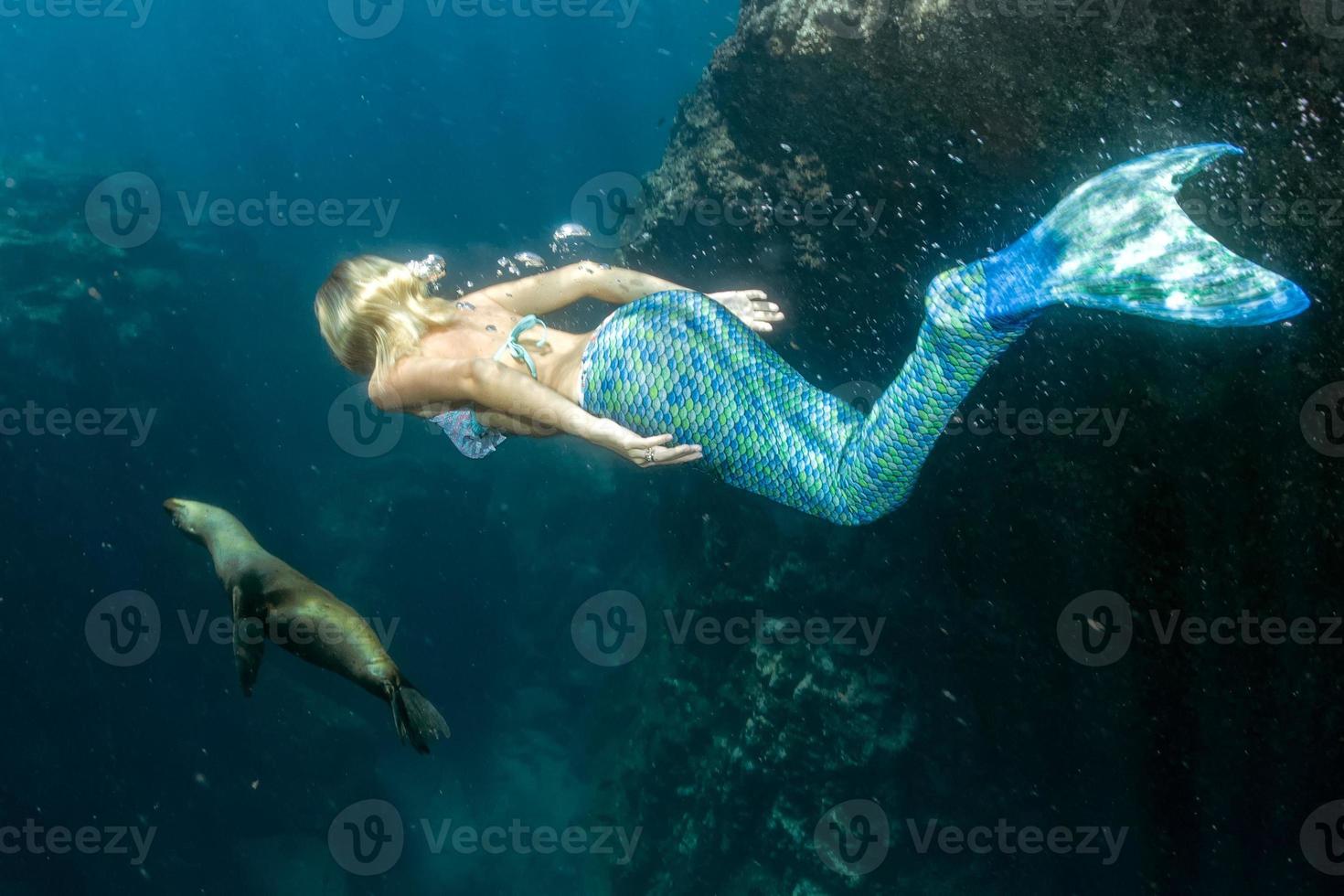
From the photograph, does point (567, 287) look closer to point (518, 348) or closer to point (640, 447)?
point (518, 348)

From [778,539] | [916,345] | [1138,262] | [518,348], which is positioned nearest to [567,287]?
[518,348]

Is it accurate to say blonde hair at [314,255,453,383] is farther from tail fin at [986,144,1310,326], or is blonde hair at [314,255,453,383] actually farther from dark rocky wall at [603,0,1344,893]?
dark rocky wall at [603,0,1344,893]

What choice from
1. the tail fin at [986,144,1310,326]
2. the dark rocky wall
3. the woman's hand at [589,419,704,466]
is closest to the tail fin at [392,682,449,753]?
the woman's hand at [589,419,704,466]

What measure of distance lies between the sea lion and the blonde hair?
0.98 meters

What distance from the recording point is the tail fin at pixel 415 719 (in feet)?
8.52

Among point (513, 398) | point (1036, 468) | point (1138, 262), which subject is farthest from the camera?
point (1036, 468)

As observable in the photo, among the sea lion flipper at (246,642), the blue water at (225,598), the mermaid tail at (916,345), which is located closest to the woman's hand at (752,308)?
the mermaid tail at (916,345)

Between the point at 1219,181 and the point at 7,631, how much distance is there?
677 inches

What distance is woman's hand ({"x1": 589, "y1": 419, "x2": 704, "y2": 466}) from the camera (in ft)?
9.50

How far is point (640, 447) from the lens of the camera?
2.90 metres

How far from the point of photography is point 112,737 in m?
12.9

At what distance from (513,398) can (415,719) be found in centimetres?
129

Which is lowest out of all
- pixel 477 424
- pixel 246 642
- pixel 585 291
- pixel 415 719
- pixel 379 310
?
pixel 415 719

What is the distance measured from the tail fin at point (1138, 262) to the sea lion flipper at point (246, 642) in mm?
3150
